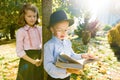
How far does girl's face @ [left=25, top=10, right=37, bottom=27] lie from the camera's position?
3.40m

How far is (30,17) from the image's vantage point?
3414 millimetres

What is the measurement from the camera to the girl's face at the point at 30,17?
3402 millimetres

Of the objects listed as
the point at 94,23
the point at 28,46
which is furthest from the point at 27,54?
the point at 94,23

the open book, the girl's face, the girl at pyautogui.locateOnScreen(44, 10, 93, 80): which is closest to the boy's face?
the girl at pyautogui.locateOnScreen(44, 10, 93, 80)

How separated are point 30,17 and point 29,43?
0.35 metres

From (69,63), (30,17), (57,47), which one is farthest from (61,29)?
(30,17)

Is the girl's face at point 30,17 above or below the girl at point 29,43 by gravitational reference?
→ above

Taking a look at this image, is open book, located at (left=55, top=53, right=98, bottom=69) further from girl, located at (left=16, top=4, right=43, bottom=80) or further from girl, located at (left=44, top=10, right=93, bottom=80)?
girl, located at (left=16, top=4, right=43, bottom=80)

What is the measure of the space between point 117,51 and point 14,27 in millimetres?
9927

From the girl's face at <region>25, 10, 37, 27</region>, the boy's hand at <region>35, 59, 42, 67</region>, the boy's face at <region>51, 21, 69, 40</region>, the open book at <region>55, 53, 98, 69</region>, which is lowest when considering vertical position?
the boy's hand at <region>35, 59, 42, 67</region>

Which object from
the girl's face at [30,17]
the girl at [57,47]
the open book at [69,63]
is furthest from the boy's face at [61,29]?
the girl's face at [30,17]

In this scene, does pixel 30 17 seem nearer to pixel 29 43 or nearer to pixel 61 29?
pixel 29 43

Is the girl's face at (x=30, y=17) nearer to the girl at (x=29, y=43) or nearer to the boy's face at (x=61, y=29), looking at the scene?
the girl at (x=29, y=43)

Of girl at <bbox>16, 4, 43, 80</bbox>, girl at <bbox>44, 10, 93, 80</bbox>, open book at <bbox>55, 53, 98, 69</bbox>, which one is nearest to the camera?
open book at <bbox>55, 53, 98, 69</bbox>
